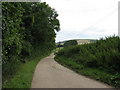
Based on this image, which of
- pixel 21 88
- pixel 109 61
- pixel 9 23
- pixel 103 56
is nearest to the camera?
pixel 21 88

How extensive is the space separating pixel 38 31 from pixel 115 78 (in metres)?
20.4

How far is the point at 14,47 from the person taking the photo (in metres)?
9.89

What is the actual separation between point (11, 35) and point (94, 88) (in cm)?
527

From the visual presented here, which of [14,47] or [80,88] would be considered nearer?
[80,88]

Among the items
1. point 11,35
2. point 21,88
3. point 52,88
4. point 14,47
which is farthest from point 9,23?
point 52,88

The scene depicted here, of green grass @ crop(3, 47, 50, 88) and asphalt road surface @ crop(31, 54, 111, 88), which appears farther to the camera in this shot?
asphalt road surface @ crop(31, 54, 111, 88)

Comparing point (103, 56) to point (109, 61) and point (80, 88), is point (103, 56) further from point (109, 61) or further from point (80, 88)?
point (80, 88)

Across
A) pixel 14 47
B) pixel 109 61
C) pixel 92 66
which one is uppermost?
pixel 14 47

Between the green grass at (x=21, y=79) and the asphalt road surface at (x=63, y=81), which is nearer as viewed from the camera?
the green grass at (x=21, y=79)

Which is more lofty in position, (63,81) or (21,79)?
(21,79)

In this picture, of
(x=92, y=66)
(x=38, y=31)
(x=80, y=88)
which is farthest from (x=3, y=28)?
(x=38, y=31)

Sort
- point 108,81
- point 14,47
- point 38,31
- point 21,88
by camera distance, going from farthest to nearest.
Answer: point 38,31
point 14,47
point 108,81
point 21,88

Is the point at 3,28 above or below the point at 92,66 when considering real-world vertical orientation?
above

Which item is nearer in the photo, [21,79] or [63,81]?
[21,79]
